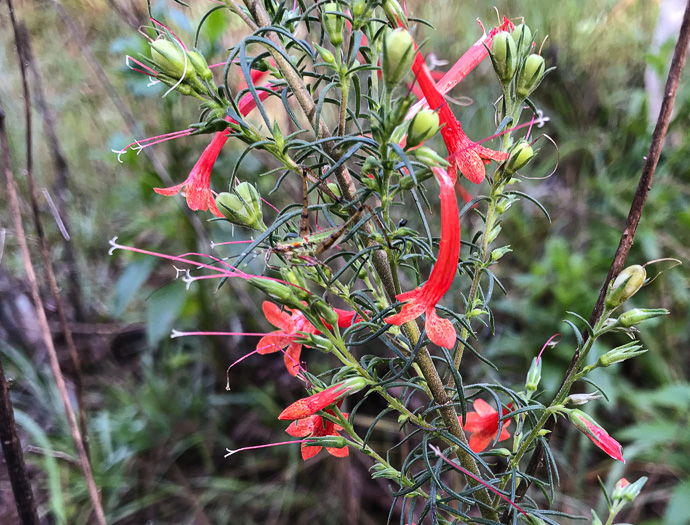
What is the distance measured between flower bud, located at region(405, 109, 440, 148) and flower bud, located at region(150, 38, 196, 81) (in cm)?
27

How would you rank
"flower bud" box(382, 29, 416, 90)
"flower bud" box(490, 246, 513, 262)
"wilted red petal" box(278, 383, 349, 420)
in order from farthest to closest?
"flower bud" box(490, 246, 513, 262)
"wilted red petal" box(278, 383, 349, 420)
"flower bud" box(382, 29, 416, 90)

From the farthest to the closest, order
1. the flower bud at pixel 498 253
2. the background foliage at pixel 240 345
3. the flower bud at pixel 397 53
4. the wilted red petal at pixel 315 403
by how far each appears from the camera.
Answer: the background foliage at pixel 240 345
the flower bud at pixel 498 253
the wilted red petal at pixel 315 403
the flower bud at pixel 397 53

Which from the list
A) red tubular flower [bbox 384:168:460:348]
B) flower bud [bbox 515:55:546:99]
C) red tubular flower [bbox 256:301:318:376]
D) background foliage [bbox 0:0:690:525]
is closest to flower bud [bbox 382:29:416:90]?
red tubular flower [bbox 384:168:460:348]

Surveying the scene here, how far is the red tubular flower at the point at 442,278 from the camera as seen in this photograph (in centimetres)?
52

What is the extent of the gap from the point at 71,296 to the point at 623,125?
9.63 feet

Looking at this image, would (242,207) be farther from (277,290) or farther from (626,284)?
(626,284)

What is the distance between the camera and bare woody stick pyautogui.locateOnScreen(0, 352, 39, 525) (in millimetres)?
758

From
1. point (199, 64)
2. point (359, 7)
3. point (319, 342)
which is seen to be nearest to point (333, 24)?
point (359, 7)

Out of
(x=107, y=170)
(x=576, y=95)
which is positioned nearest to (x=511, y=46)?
(x=576, y=95)

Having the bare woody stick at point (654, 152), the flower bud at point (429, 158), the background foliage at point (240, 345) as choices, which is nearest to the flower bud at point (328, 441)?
the bare woody stick at point (654, 152)

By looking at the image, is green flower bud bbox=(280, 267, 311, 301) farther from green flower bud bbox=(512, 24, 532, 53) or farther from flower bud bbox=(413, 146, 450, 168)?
green flower bud bbox=(512, 24, 532, 53)

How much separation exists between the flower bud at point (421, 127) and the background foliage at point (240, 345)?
1267 mm

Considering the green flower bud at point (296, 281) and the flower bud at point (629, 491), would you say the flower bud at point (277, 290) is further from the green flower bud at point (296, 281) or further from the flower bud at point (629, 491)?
the flower bud at point (629, 491)

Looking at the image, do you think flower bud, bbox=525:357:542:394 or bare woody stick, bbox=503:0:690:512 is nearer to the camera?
bare woody stick, bbox=503:0:690:512
